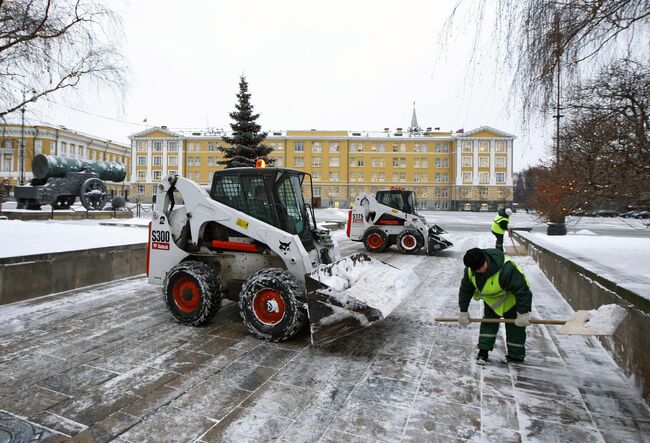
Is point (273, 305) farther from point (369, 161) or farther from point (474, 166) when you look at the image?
point (474, 166)

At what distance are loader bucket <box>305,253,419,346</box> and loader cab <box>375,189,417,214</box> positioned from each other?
8893mm

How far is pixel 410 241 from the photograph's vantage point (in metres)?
14.2

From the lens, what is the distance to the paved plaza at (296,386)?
10.0ft

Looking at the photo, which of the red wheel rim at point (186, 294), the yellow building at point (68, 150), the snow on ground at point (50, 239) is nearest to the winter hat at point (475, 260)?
the red wheel rim at point (186, 294)

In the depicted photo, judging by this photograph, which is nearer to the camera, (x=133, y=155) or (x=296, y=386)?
(x=296, y=386)

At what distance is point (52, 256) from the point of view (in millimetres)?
7102

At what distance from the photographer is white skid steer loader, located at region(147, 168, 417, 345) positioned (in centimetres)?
464

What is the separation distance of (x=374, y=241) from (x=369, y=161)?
65149mm

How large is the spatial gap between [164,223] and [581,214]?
797 cm

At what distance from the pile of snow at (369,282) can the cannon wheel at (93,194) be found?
70.9ft

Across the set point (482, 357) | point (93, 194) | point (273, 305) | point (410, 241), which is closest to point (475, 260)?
point (482, 357)

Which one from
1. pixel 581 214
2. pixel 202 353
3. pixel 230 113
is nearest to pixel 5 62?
pixel 202 353

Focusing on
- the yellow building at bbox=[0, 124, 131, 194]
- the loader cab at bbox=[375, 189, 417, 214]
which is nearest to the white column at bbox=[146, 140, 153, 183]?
the yellow building at bbox=[0, 124, 131, 194]

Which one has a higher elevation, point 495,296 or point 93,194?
point 93,194
